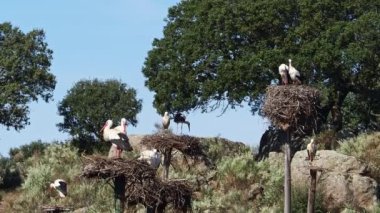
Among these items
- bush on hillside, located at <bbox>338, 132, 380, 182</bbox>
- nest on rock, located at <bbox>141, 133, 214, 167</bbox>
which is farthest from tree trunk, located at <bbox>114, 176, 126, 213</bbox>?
bush on hillside, located at <bbox>338, 132, 380, 182</bbox>

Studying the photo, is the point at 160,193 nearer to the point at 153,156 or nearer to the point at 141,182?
the point at 141,182

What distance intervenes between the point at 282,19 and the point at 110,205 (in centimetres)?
1367

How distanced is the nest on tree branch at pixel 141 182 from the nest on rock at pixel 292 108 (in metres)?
2.82

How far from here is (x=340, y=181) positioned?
34562mm

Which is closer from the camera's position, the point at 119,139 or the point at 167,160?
the point at 119,139

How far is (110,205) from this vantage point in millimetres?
37438

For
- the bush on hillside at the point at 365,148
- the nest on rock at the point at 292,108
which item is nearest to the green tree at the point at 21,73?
the bush on hillside at the point at 365,148

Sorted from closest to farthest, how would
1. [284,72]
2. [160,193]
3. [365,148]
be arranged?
[160,193]
[284,72]
[365,148]

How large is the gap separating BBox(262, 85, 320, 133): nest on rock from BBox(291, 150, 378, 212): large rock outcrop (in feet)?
28.4

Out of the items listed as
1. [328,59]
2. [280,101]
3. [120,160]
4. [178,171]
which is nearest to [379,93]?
[328,59]

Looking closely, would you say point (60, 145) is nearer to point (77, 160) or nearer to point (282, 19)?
point (77, 160)

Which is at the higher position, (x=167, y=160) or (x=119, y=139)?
(x=119, y=139)

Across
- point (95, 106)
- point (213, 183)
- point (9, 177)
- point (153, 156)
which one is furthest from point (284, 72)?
point (95, 106)

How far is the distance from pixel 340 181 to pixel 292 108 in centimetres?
1043
